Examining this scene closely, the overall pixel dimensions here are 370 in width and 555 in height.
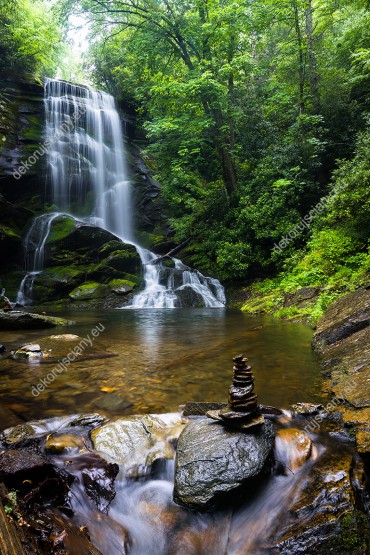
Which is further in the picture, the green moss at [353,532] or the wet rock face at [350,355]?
the wet rock face at [350,355]

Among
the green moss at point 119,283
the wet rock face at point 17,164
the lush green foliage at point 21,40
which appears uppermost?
the lush green foliage at point 21,40

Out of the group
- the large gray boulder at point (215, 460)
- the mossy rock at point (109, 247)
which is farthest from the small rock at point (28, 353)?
the mossy rock at point (109, 247)

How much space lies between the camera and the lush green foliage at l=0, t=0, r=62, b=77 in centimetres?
2030

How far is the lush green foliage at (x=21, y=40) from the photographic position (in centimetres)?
2030

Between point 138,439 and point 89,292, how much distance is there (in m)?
13.7

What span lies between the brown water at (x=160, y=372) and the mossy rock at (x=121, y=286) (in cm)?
770

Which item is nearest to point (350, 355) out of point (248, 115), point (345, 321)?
point (345, 321)

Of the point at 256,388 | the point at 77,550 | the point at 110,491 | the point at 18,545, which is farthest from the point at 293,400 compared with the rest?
the point at 18,545

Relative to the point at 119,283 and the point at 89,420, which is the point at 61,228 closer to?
the point at 119,283

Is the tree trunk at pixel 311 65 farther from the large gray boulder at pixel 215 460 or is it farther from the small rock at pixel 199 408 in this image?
the large gray boulder at pixel 215 460

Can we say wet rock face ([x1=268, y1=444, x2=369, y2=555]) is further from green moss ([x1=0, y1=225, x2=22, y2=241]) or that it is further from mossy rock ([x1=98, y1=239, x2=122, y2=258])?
green moss ([x1=0, y1=225, x2=22, y2=241])

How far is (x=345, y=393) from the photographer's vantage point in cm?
354

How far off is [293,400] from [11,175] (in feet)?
66.1

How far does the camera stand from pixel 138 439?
3.02 metres
